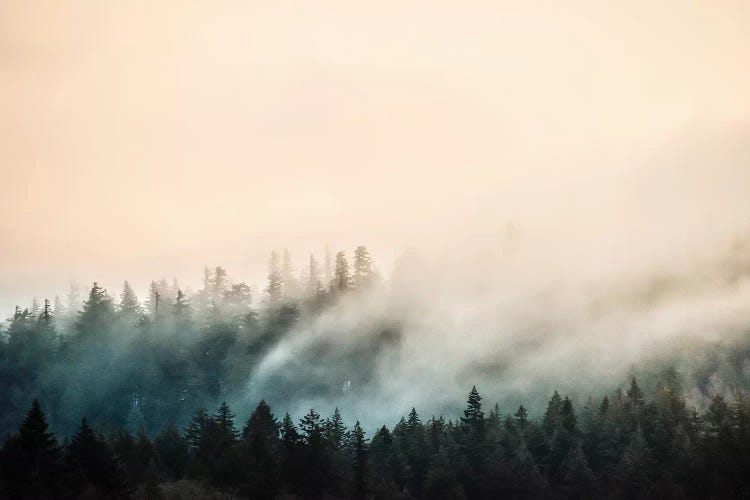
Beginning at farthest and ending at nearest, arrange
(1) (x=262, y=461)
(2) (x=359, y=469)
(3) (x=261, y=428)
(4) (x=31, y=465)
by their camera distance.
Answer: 1. (3) (x=261, y=428)
2. (2) (x=359, y=469)
3. (1) (x=262, y=461)
4. (4) (x=31, y=465)

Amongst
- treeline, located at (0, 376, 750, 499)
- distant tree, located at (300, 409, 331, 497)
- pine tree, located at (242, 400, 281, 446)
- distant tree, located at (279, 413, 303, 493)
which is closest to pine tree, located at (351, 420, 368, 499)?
treeline, located at (0, 376, 750, 499)

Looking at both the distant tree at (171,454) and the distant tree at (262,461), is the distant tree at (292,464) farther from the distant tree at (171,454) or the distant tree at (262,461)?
the distant tree at (171,454)

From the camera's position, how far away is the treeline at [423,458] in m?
119

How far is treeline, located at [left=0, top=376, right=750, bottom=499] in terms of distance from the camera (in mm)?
118812

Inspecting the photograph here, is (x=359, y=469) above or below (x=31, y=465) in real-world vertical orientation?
above

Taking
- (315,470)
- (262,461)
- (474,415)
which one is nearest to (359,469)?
(315,470)

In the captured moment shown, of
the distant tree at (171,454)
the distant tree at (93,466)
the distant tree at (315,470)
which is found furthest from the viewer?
the distant tree at (171,454)

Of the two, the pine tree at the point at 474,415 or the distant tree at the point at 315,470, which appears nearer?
the distant tree at the point at 315,470

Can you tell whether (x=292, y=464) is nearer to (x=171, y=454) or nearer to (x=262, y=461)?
(x=262, y=461)

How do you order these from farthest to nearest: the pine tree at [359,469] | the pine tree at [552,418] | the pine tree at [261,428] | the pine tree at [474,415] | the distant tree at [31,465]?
the pine tree at [474,415] → the pine tree at [552,418] → the pine tree at [359,469] → the pine tree at [261,428] → the distant tree at [31,465]

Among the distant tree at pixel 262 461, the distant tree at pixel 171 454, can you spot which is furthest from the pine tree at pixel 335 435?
the distant tree at pixel 171 454

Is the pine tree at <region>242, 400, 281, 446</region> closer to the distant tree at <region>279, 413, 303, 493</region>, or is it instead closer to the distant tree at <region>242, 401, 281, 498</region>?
the distant tree at <region>242, 401, 281, 498</region>

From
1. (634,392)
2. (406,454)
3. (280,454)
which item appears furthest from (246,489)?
(634,392)

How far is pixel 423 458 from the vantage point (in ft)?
499
